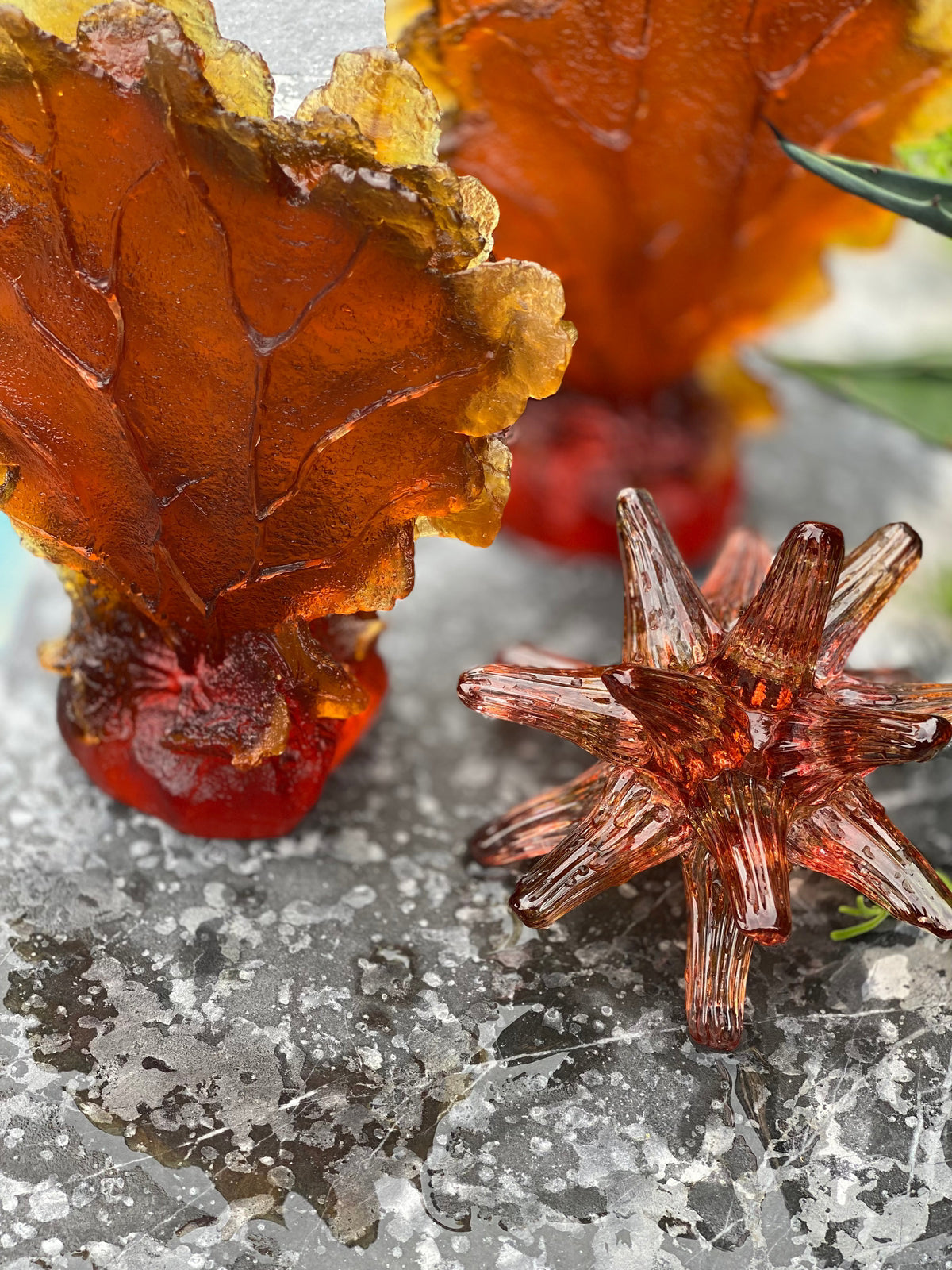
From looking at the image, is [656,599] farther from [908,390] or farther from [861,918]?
[908,390]

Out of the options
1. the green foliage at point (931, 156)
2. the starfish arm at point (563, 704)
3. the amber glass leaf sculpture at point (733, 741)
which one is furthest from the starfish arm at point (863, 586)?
the green foliage at point (931, 156)

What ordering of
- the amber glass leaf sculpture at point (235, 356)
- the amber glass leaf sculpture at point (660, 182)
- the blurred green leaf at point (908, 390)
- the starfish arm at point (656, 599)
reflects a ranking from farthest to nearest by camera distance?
the blurred green leaf at point (908, 390) → the amber glass leaf sculpture at point (660, 182) → the starfish arm at point (656, 599) → the amber glass leaf sculpture at point (235, 356)

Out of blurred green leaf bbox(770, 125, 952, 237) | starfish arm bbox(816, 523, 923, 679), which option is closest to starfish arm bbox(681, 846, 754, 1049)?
starfish arm bbox(816, 523, 923, 679)

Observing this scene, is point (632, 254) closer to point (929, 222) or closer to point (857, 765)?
point (929, 222)

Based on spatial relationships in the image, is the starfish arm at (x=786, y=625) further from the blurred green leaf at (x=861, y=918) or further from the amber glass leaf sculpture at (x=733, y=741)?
the blurred green leaf at (x=861, y=918)

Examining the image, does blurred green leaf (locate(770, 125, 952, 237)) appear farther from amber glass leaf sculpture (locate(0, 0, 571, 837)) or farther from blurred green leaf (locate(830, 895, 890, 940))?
blurred green leaf (locate(830, 895, 890, 940))

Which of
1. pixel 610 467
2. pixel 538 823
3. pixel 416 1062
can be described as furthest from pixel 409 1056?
pixel 610 467

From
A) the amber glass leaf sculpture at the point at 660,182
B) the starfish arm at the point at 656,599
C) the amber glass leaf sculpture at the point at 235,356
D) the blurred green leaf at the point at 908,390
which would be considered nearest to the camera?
the amber glass leaf sculpture at the point at 235,356

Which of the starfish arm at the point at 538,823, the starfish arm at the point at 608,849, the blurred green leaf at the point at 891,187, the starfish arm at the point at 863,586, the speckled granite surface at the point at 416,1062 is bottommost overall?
the speckled granite surface at the point at 416,1062
